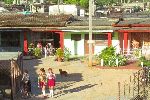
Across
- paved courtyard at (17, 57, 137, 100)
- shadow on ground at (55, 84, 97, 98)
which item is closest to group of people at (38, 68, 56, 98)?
paved courtyard at (17, 57, 137, 100)

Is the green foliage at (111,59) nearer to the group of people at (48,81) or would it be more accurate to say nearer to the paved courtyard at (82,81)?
the paved courtyard at (82,81)

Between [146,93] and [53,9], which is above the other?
[53,9]

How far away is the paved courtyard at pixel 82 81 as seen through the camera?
23609mm

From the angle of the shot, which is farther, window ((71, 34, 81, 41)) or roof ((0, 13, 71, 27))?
window ((71, 34, 81, 41))

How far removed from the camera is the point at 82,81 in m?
27.9

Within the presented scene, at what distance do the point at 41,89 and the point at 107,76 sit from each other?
19.9 feet

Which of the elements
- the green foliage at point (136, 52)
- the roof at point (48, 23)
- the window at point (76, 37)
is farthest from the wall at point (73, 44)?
the green foliage at point (136, 52)

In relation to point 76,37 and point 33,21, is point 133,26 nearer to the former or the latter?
point 76,37

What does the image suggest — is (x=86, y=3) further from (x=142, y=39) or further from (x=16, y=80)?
(x=16, y=80)

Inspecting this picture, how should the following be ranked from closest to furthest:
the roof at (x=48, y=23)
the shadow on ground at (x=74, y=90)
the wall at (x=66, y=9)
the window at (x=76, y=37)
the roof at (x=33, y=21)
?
1. the shadow on ground at (x=74, y=90)
2. the roof at (x=48, y=23)
3. the roof at (x=33, y=21)
4. the window at (x=76, y=37)
5. the wall at (x=66, y=9)

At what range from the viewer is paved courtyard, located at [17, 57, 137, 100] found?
77.5 ft

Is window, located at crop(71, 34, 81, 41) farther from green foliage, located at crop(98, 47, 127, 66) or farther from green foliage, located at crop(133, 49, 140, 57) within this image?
green foliage, located at crop(98, 47, 127, 66)

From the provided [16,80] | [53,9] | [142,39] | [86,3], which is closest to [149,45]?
[142,39]

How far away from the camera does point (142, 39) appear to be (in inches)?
1597
